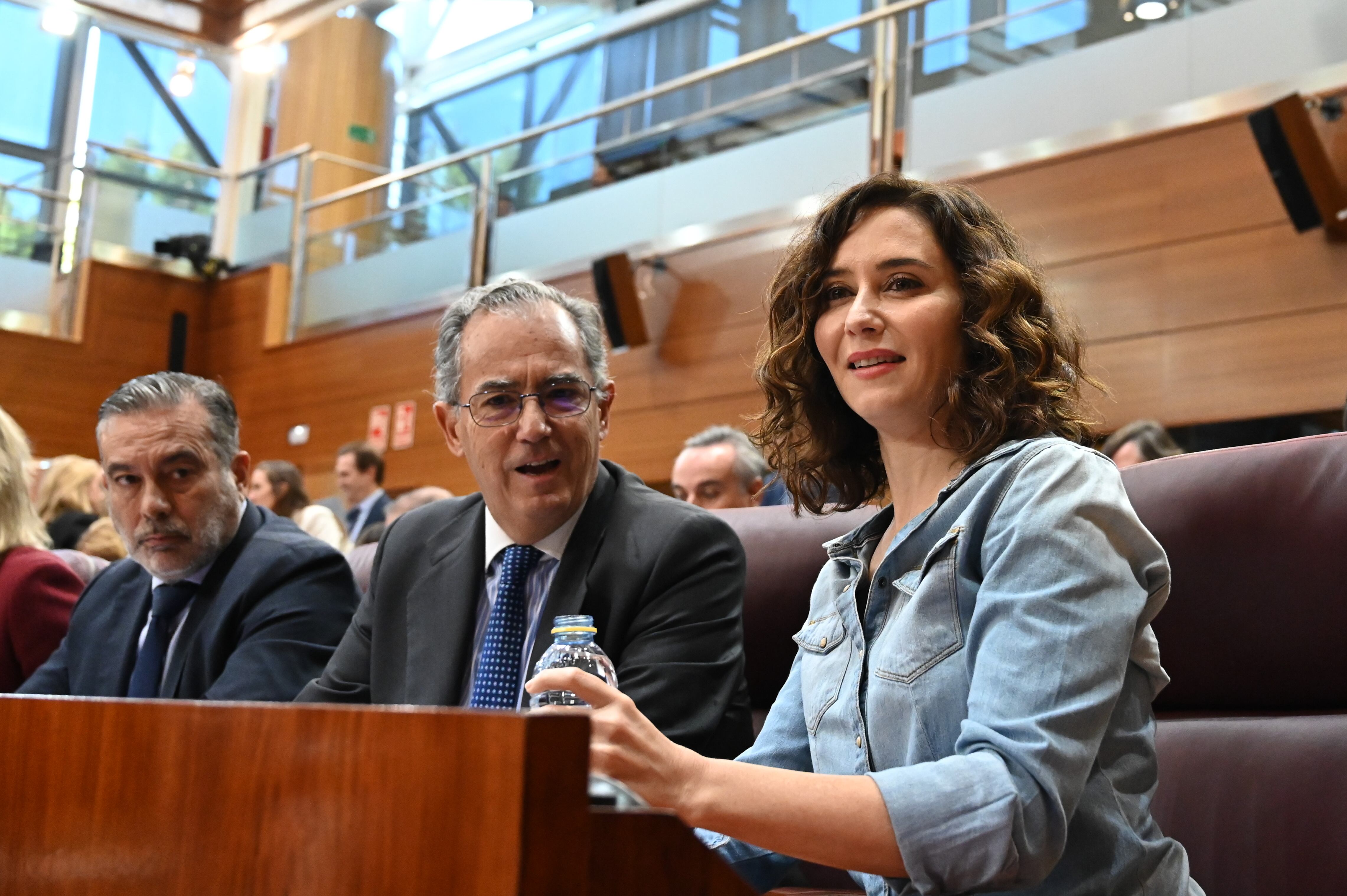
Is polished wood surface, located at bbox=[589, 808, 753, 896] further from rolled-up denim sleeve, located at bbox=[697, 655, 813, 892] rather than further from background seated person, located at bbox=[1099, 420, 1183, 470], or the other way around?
background seated person, located at bbox=[1099, 420, 1183, 470]

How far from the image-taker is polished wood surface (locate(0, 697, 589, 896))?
699 millimetres

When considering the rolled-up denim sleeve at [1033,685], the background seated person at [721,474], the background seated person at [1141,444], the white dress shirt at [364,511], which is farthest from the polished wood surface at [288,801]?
the white dress shirt at [364,511]

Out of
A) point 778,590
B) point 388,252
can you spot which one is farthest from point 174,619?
point 388,252

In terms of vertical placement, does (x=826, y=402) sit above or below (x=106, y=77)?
below

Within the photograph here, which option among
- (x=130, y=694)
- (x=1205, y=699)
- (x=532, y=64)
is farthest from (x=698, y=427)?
(x=1205, y=699)

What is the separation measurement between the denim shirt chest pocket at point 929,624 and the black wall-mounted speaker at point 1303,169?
3927mm

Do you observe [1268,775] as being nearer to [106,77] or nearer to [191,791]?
[191,791]

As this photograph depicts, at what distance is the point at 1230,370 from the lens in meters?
4.84

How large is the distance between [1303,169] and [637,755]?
4.34 meters

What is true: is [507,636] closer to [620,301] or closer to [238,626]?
[238,626]

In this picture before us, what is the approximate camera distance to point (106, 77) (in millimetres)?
10258

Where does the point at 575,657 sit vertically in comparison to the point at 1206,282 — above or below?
below

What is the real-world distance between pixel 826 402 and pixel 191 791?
0.90m

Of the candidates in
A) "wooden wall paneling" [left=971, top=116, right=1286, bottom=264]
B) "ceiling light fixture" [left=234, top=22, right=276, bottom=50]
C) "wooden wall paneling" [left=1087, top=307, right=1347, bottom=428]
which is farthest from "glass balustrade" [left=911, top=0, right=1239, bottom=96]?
"ceiling light fixture" [left=234, top=22, right=276, bottom=50]
